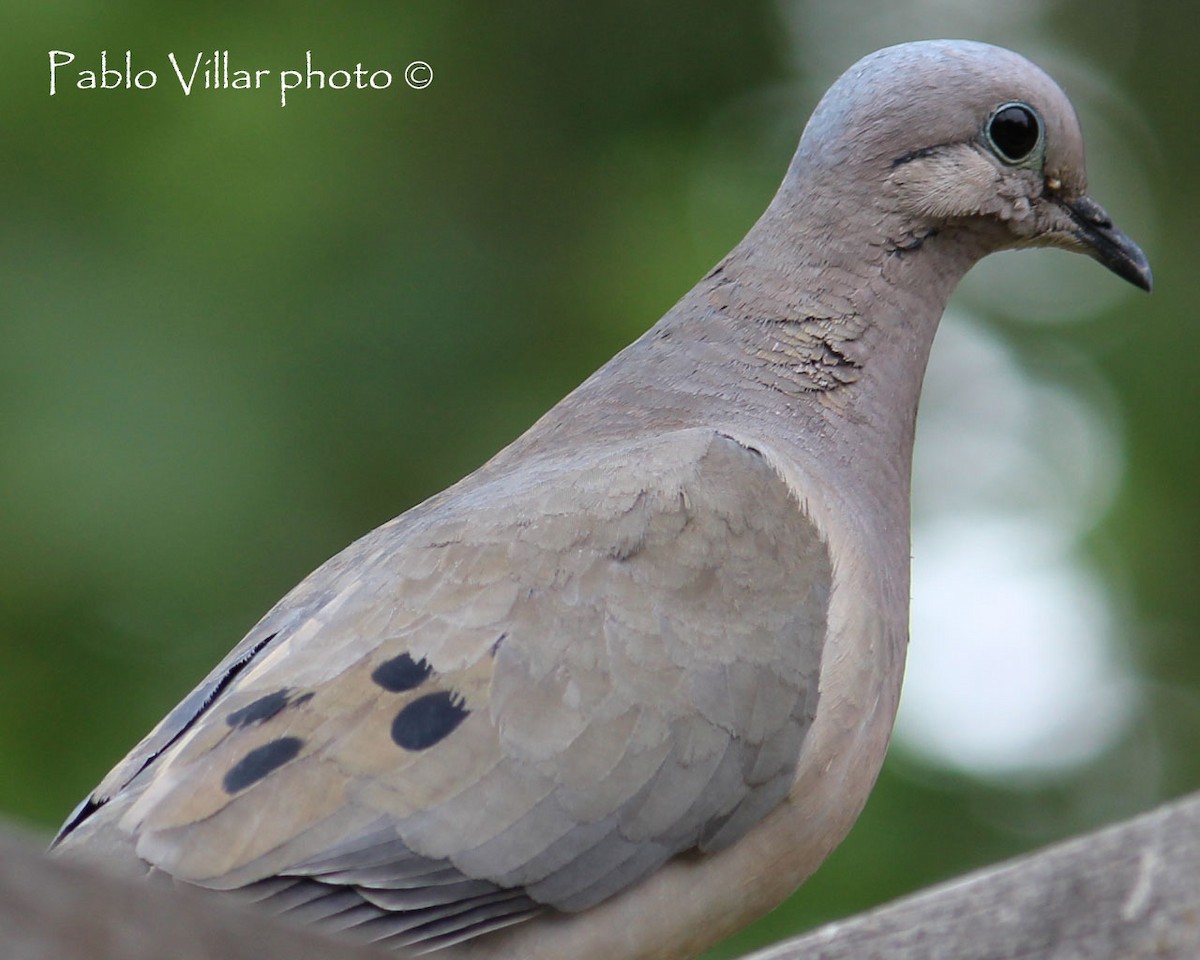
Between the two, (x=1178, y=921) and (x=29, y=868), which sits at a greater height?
(x=29, y=868)

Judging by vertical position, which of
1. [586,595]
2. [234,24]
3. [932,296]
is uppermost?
[234,24]

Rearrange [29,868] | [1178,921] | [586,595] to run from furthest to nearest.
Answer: [586,595] → [1178,921] → [29,868]

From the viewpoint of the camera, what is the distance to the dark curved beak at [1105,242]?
3234 millimetres

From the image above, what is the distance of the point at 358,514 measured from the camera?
17.2ft

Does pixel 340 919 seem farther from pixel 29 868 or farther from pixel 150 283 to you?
pixel 150 283

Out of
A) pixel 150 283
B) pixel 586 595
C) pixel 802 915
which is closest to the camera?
pixel 586 595

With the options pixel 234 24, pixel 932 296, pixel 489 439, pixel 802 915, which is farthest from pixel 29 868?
pixel 234 24

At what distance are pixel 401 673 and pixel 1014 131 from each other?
1.54 meters

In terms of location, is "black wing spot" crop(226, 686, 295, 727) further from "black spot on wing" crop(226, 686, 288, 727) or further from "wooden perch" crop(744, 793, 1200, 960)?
"wooden perch" crop(744, 793, 1200, 960)

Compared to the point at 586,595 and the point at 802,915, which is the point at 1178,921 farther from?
the point at 802,915

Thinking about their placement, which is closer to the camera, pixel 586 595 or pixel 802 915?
pixel 586 595

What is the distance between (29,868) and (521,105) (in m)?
4.98

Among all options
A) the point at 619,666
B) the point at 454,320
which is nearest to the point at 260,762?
the point at 619,666
